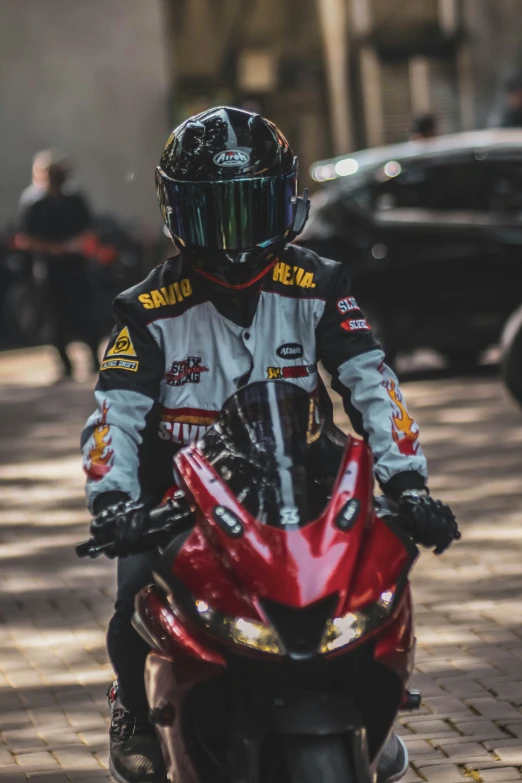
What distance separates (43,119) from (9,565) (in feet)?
59.9

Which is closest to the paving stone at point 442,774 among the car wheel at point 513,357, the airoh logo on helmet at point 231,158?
the airoh logo on helmet at point 231,158

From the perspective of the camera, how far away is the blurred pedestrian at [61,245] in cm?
1511

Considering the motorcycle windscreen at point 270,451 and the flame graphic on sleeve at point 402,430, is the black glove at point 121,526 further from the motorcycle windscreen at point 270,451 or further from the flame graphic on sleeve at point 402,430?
the flame graphic on sleeve at point 402,430

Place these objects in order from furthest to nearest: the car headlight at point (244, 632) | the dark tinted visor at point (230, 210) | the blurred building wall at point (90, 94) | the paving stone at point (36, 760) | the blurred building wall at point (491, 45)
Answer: the blurred building wall at point (491, 45) → the blurred building wall at point (90, 94) → the paving stone at point (36, 760) → the dark tinted visor at point (230, 210) → the car headlight at point (244, 632)

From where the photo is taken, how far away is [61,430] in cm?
1188

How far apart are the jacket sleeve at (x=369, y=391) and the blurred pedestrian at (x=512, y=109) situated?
36.5ft

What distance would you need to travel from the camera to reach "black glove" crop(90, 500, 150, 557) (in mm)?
3365

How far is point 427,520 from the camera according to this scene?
3.42 metres

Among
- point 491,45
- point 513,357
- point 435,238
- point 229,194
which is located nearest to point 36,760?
point 229,194

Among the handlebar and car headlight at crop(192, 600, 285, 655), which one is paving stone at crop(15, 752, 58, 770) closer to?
the handlebar

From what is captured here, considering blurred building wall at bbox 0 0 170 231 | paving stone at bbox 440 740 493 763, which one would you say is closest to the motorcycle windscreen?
paving stone at bbox 440 740 493 763

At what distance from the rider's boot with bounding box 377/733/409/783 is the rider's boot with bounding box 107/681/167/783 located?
0.47 metres

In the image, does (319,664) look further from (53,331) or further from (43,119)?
(43,119)

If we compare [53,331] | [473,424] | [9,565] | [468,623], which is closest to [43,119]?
[53,331]
